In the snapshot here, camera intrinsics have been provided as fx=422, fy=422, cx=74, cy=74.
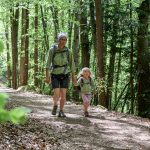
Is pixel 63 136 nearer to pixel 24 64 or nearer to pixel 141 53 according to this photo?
pixel 141 53

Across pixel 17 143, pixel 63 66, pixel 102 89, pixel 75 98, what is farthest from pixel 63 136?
pixel 75 98

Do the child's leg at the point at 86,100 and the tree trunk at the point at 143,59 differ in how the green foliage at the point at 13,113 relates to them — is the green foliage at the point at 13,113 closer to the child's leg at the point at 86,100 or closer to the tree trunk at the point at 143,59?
the child's leg at the point at 86,100

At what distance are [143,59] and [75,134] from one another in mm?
10574

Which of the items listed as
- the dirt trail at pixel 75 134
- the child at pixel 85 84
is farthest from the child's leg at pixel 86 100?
the dirt trail at pixel 75 134

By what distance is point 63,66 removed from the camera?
9664 mm

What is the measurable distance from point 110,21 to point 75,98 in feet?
14.8

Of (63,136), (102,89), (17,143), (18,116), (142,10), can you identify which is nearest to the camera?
(18,116)

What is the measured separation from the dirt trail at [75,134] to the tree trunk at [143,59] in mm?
7069

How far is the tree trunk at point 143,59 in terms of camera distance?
58.1 ft

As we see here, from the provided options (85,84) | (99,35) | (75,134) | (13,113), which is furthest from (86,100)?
(13,113)

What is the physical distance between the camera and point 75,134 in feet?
26.6

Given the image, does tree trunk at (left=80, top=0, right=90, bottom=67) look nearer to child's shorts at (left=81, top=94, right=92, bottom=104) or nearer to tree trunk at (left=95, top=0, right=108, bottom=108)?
tree trunk at (left=95, top=0, right=108, bottom=108)

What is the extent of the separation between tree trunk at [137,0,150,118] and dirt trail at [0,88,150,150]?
707cm

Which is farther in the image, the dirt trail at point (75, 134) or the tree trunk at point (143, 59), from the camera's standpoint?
the tree trunk at point (143, 59)
